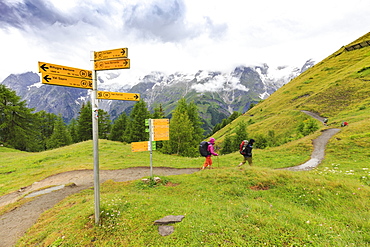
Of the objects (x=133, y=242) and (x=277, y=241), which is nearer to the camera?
(x=277, y=241)

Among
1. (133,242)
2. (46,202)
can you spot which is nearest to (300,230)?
(133,242)

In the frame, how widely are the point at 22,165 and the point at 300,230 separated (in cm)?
2879

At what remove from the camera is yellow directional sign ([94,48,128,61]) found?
551 centimetres

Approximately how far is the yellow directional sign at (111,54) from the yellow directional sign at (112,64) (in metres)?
0.16

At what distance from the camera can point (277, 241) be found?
438 centimetres

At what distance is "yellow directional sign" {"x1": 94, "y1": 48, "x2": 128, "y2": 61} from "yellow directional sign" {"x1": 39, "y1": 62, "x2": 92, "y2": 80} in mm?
646

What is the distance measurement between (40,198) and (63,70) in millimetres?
9629

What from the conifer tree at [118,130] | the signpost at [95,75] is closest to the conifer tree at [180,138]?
the signpost at [95,75]

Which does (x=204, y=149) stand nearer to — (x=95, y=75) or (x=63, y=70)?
(x=95, y=75)

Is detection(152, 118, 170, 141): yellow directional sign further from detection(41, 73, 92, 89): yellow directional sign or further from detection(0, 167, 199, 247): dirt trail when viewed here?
detection(41, 73, 92, 89): yellow directional sign

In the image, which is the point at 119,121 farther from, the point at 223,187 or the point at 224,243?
the point at 224,243

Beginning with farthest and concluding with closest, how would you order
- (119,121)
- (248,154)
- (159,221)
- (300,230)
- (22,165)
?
1. (119,121)
2. (22,165)
3. (248,154)
4. (159,221)
5. (300,230)

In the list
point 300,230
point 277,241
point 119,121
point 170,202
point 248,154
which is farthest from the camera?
point 119,121

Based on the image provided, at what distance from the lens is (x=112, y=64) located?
5.53 metres
